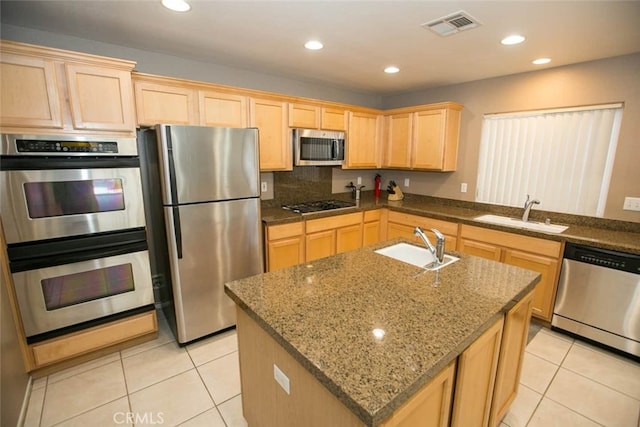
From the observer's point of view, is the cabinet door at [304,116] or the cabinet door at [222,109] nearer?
the cabinet door at [222,109]

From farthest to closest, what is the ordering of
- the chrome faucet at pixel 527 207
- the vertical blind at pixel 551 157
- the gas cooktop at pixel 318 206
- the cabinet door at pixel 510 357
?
the gas cooktop at pixel 318 206 → the chrome faucet at pixel 527 207 → the vertical blind at pixel 551 157 → the cabinet door at pixel 510 357

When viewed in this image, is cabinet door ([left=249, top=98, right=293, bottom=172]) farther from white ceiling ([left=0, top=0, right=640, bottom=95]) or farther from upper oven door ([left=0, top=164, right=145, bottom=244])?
upper oven door ([left=0, top=164, right=145, bottom=244])

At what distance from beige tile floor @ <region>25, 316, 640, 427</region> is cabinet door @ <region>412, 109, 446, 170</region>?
214 centimetres

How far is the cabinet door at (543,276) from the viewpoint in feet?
8.55

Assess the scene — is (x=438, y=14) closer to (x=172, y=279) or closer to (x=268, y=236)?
(x=268, y=236)

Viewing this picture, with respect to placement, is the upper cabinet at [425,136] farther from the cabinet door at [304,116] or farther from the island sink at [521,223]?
the cabinet door at [304,116]

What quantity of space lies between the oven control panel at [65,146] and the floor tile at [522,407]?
3094mm

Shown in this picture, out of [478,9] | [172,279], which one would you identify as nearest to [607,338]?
[478,9]

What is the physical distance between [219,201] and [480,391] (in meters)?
2.10

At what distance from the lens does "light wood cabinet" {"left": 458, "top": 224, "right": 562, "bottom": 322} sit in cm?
260

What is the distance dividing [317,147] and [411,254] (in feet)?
6.04

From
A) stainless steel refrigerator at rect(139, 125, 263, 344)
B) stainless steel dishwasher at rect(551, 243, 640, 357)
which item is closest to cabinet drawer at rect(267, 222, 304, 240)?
stainless steel refrigerator at rect(139, 125, 263, 344)

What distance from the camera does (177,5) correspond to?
1787mm

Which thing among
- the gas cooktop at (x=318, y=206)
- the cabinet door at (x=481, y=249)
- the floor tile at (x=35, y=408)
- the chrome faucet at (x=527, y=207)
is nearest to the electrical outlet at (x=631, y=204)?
A: the chrome faucet at (x=527, y=207)
